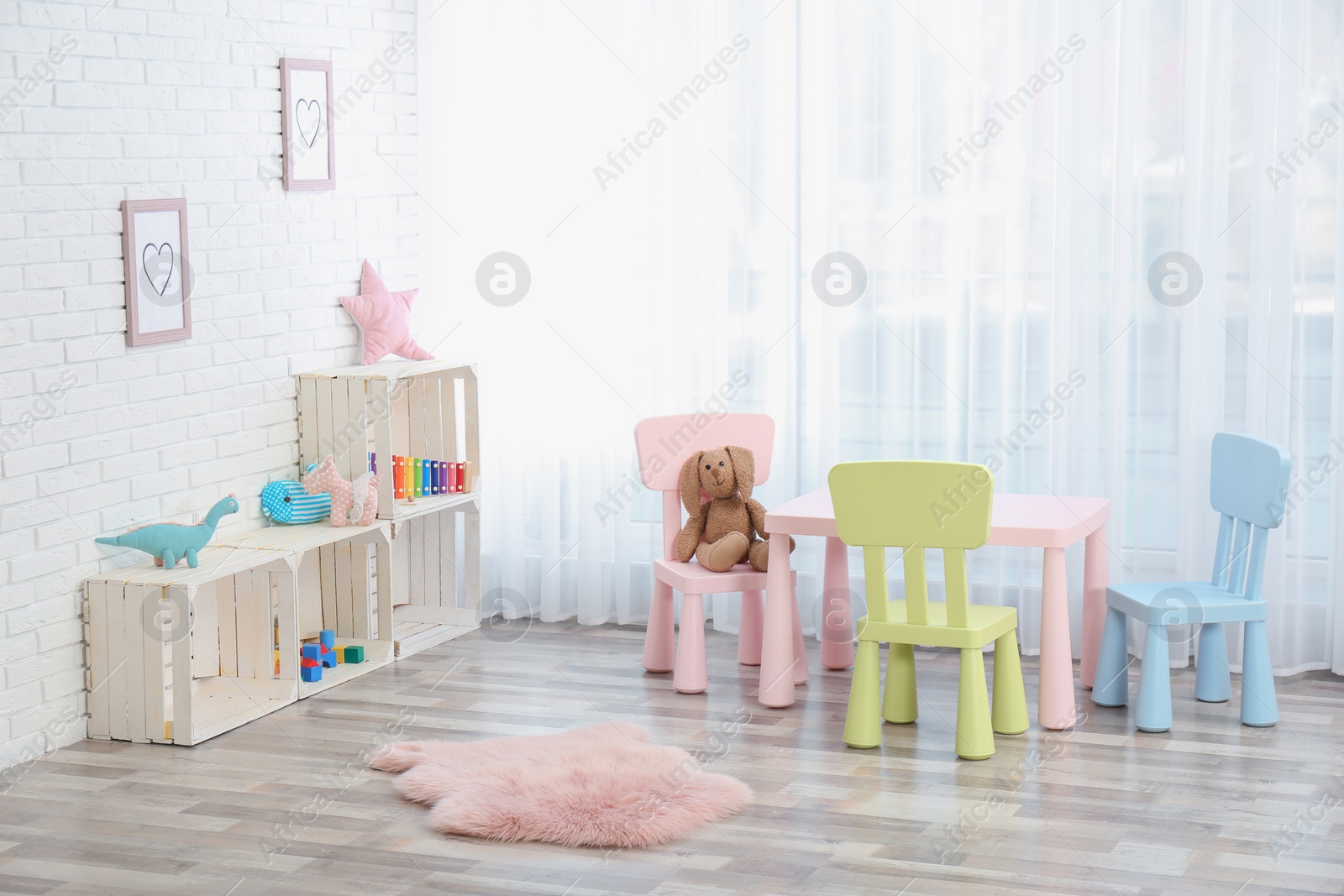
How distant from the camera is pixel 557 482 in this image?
4988mm

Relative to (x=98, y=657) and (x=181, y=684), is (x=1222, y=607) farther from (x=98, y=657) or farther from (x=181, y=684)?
(x=98, y=657)

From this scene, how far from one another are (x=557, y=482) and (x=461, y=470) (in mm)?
348

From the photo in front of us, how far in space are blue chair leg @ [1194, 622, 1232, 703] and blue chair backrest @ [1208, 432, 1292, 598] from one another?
130 millimetres

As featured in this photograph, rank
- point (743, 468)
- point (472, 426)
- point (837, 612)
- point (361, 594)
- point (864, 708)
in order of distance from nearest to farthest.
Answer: point (864, 708) < point (743, 468) < point (837, 612) < point (361, 594) < point (472, 426)

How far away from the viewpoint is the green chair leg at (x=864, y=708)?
3596mm

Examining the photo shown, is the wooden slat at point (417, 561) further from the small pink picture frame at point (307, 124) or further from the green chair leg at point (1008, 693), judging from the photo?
the green chair leg at point (1008, 693)

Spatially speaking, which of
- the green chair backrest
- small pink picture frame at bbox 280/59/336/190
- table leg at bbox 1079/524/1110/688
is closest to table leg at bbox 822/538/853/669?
table leg at bbox 1079/524/1110/688

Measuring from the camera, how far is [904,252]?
453 centimetres

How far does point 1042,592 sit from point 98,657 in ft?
8.03

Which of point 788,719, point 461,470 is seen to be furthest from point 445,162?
point 788,719

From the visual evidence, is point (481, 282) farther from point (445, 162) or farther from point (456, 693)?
point (456, 693)

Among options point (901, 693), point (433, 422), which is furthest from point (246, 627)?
point (901, 693)

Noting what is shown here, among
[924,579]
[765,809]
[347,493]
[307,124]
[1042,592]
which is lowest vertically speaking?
[765,809]

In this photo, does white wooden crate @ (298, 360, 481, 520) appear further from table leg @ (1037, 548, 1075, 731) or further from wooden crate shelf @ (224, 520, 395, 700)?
table leg @ (1037, 548, 1075, 731)
